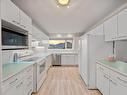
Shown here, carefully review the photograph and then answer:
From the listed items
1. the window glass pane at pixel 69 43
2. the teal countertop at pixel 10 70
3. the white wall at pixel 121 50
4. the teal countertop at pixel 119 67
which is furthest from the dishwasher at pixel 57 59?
the teal countertop at pixel 10 70

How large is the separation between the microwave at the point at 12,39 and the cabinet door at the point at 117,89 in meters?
2.12

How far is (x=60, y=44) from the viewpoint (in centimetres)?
1003

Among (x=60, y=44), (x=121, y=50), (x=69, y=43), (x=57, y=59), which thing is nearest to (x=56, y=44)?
(x=60, y=44)

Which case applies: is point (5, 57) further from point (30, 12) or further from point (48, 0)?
point (30, 12)

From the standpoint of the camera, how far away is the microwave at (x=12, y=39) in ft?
9.24

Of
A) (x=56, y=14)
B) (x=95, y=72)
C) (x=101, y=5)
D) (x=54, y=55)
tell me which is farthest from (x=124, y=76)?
(x=54, y=55)

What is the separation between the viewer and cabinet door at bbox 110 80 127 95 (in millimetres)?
2094

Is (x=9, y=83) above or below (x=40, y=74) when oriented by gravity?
above

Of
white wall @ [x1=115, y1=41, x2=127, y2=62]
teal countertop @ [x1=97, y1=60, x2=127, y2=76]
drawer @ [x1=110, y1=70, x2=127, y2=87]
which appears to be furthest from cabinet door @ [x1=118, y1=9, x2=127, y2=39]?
white wall @ [x1=115, y1=41, x2=127, y2=62]

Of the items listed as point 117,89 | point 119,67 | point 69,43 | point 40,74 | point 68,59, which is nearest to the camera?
point 117,89

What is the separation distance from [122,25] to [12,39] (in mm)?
2307

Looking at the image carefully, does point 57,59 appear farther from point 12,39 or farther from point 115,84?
point 115,84

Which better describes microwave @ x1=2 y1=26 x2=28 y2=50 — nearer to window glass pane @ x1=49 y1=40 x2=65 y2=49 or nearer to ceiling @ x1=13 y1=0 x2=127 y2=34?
ceiling @ x1=13 y1=0 x2=127 y2=34

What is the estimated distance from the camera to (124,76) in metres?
2.06
